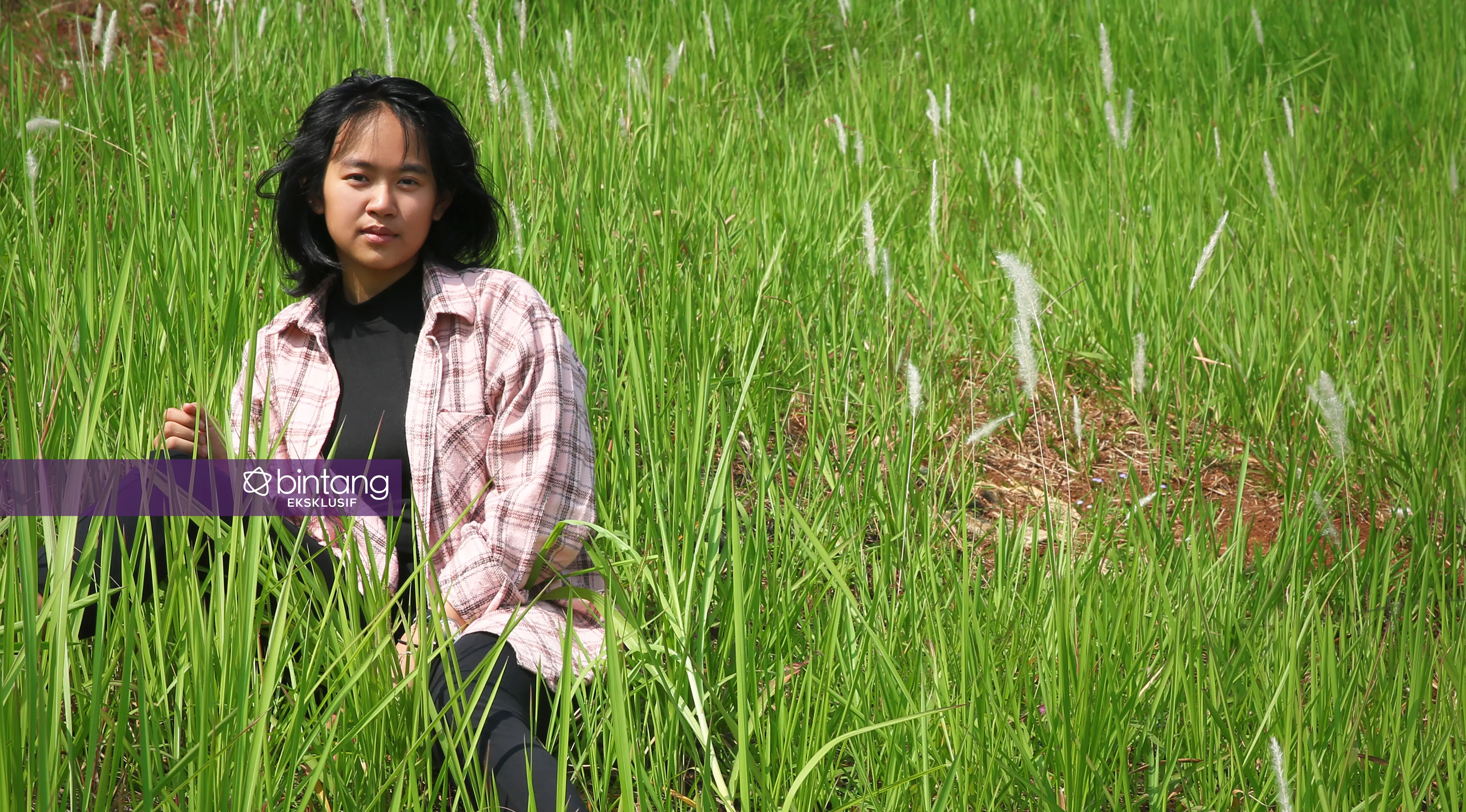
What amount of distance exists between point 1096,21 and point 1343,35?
1.04 m

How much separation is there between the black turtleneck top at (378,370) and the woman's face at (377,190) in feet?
0.35

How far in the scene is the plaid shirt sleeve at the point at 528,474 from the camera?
5.30 feet

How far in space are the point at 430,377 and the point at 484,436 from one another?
5.1 inches

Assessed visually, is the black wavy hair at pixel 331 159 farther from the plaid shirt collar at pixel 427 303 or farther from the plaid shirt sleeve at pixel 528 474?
the plaid shirt sleeve at pixel 528 474

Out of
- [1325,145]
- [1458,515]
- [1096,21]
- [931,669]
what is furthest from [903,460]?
[1096,21]

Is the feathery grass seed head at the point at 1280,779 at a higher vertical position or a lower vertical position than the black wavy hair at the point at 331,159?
lower

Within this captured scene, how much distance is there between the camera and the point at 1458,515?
1832 mm

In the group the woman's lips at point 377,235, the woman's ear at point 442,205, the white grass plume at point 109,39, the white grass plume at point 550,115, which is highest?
the white grass plume at point 109,39

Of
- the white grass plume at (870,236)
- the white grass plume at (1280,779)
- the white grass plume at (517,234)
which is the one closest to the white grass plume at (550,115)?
the white grass plume at (517,234)

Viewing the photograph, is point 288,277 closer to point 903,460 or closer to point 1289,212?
point 903,460

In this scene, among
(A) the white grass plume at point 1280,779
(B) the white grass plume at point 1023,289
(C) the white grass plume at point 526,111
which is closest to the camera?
(A) the white grass plume at point 1280,779

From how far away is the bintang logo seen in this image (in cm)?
164

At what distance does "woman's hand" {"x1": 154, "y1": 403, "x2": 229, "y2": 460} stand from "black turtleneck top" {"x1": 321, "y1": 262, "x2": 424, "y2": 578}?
0.19 meters
